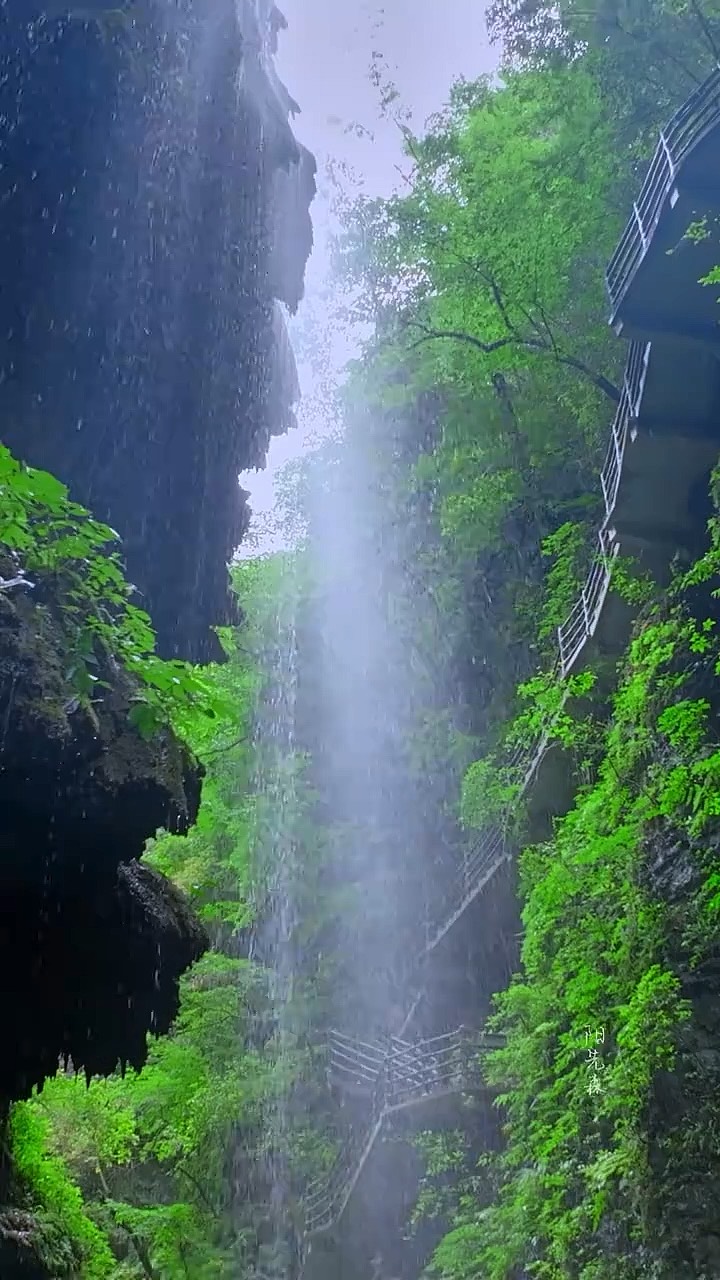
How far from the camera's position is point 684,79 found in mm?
12109

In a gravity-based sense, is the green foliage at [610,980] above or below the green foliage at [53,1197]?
above

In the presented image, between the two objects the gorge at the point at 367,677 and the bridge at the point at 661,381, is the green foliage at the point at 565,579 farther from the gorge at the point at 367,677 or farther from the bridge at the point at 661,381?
the bridge at the point at 661,381

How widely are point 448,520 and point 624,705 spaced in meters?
6.07

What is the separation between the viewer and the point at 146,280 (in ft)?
35.1

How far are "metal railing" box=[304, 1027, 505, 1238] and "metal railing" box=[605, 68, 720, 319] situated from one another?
10637 mm

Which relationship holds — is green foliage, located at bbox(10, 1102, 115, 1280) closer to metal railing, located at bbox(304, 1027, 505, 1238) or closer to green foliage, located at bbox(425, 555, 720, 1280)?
green foliage, located at bbox(425, 555, 720, 1280)

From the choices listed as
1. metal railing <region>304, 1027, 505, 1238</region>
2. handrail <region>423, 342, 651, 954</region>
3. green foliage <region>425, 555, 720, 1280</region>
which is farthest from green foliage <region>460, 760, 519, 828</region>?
metal railing <region>304, 1027, 505, 1238</region>

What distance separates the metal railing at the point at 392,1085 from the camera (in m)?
14.5

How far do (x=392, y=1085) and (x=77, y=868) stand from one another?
1090cm

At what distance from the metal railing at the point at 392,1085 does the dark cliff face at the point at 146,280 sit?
736cm

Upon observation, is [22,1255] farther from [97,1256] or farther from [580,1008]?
[580,1008]

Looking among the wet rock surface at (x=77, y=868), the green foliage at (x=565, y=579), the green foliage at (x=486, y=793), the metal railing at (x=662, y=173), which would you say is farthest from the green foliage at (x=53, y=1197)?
the metal railing at (x=662, y=173)

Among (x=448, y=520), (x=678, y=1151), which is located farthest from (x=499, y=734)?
(x=678, y=1151)

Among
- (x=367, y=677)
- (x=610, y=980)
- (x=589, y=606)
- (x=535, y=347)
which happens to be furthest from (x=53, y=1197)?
(x=367, y=677)
